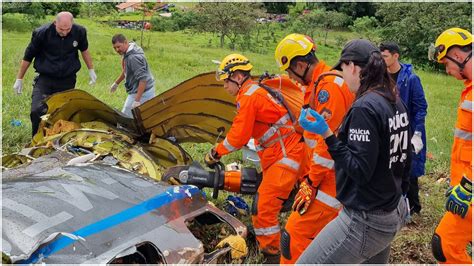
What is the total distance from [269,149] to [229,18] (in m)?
25.3

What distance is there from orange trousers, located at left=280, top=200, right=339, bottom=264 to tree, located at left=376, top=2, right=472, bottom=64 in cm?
2248

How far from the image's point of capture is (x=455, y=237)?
3176mm

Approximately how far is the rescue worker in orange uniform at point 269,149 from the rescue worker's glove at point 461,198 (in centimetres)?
124

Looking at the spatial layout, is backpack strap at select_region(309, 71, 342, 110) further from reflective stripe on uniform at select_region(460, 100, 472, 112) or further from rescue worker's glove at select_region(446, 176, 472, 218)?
rescue worker's glove at select_region(446, 176, 472, 218)

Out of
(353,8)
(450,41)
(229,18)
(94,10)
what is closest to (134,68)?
(450,41)

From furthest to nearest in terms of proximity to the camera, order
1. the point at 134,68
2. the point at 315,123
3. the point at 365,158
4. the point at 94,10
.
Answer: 1. the point at 94,10
2. the point at 134,68
3. the point at 315,123
4. the point at 365,158

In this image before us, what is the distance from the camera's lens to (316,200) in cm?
336

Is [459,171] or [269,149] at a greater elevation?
[459,171]

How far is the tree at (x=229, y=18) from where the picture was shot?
28.3 metres

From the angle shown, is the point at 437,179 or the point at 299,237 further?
the point at 437,179

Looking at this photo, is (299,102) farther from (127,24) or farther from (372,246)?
(127,24)

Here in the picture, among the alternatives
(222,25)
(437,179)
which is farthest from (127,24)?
(437,179)

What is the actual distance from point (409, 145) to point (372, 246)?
0.56 meters

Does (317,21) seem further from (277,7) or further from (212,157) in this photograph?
(212,157)
